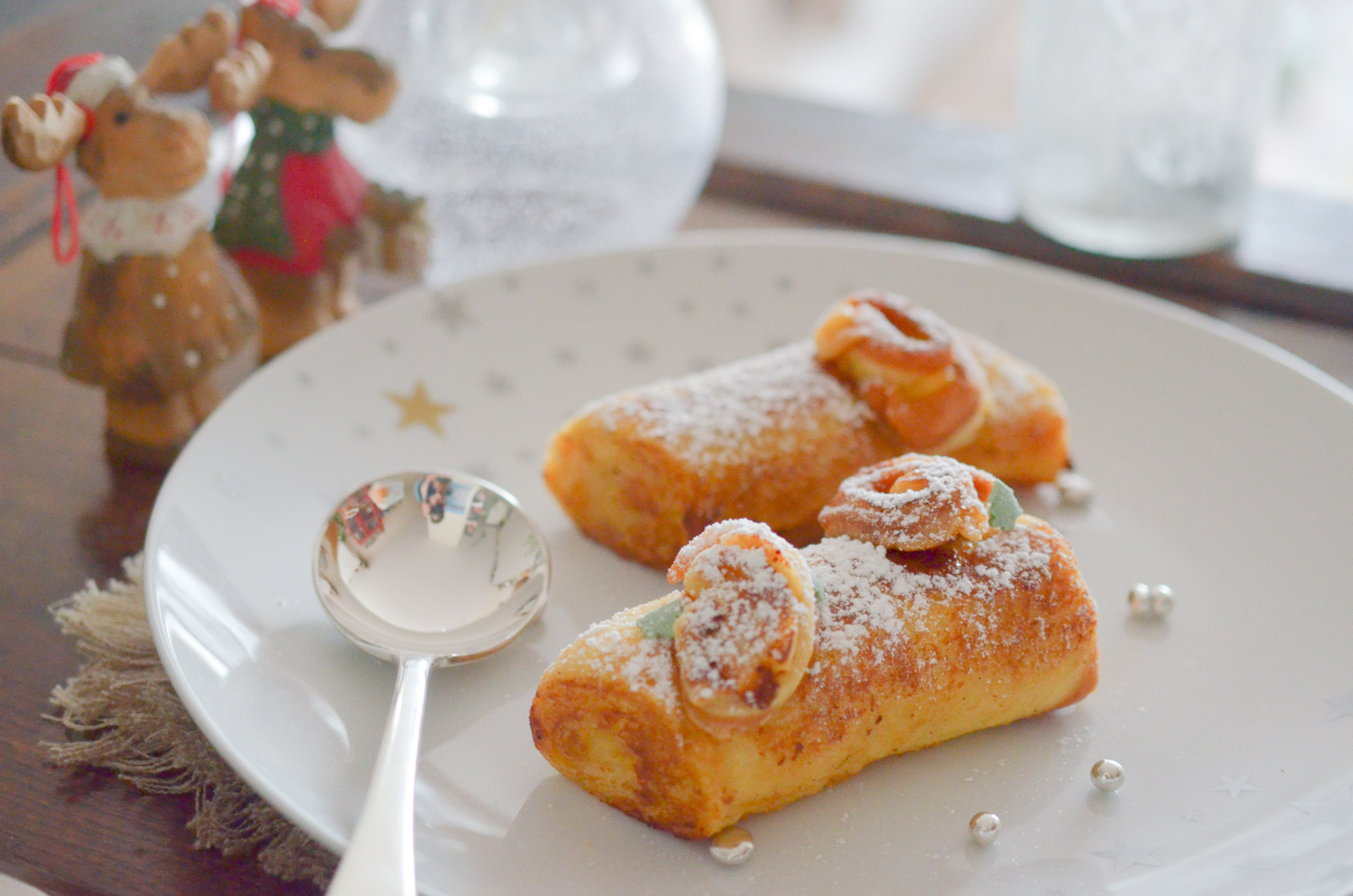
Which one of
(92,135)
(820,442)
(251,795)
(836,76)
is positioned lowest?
(836,76)

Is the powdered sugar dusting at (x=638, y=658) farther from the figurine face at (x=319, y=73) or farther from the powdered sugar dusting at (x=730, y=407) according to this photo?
the figurine face at (x=319, y=73)

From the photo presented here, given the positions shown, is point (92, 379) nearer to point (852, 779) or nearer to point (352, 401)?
point (352, 401)

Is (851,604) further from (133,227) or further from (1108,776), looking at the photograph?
(133,227)

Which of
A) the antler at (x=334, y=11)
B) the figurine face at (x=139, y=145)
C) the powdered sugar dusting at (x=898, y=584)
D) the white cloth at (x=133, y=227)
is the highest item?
the antler at (x=334, y=11)

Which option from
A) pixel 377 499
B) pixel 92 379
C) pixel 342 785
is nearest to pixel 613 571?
pixel 377 499

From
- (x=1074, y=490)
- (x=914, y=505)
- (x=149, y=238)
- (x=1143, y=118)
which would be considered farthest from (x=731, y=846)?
(x=1143, y=118)

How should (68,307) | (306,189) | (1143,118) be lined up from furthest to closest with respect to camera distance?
(1143,118) → (68,307) → (306,189)

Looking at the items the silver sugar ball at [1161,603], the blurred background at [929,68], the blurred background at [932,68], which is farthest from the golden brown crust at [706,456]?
the blurred background at [929,68]
